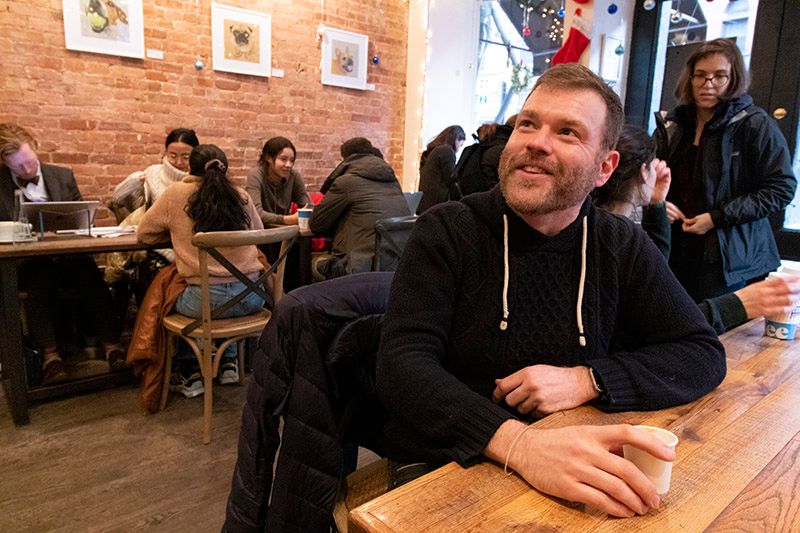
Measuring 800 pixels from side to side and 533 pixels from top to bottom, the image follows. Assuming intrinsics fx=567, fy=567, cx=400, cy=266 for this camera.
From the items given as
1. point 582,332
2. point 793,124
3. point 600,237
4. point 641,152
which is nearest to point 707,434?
point 582,332

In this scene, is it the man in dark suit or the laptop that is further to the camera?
the man in dark suit

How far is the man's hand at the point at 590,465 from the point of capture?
71 centimetres

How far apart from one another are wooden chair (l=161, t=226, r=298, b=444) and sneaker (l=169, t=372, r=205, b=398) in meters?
0.16

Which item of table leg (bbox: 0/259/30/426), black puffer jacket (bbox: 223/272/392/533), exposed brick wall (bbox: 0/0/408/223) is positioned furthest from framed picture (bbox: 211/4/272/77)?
black puffer jacket (bbox: 223/272/392/533)

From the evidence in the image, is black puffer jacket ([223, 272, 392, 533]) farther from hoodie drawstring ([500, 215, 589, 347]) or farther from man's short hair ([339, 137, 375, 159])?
man's short hair ([339, 137, 375, 159])

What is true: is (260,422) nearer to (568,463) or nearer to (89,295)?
(568,463)

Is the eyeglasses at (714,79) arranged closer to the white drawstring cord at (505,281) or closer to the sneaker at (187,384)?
the white drawstring cord at (505,281)

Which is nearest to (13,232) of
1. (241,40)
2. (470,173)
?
(470,173)

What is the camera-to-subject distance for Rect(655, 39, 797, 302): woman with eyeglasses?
2127 mm

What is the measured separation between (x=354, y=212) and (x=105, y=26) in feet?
8.09

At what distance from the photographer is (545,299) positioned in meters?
1.12

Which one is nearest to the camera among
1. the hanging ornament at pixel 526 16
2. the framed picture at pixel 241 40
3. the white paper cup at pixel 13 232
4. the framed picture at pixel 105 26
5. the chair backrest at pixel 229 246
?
the chair backrest at pixel 229 246

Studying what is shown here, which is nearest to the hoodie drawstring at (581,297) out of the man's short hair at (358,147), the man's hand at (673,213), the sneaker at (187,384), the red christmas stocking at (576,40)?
the man's hand at (673,213)

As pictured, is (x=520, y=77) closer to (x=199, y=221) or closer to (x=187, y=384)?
(x=199, y=221)
